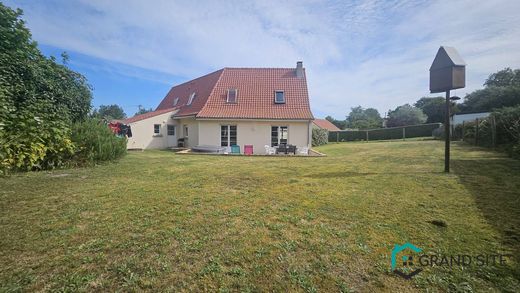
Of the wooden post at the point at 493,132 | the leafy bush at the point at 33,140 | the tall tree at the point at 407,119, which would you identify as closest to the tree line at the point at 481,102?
the tall tree at the point at 407,119

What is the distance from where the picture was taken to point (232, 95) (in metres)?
17.2

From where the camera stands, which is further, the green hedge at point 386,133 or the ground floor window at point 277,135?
the green hedge at point 386,133

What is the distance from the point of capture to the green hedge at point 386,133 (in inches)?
1198

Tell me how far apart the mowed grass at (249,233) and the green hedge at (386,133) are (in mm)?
28264

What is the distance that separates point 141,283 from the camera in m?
2.08

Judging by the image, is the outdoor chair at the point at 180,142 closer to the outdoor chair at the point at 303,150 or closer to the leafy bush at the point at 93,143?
the leafy bush at the point at 93,143

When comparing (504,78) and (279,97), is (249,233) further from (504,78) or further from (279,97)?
(504,78)

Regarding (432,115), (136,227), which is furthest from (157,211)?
(432,115)

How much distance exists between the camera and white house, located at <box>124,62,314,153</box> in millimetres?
15617

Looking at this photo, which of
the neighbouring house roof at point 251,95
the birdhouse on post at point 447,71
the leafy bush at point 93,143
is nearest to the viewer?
the birdhouse on post at point 447,71

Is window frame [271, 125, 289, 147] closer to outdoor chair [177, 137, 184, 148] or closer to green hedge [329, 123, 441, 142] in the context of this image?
outdoor chair [177, 137, 184, 148]

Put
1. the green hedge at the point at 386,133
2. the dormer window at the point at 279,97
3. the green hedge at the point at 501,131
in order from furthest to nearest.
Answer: the green hedge at the point at 386,133 → the dormer window at the point at 279,97 → the green hedge at the point at 501,131

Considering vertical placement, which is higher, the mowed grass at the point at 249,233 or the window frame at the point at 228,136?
the window frame at the point at 228,136

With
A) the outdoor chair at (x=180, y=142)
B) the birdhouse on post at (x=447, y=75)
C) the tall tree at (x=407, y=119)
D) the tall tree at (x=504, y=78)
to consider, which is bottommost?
the outdoor chair at (x=180, y=142)
